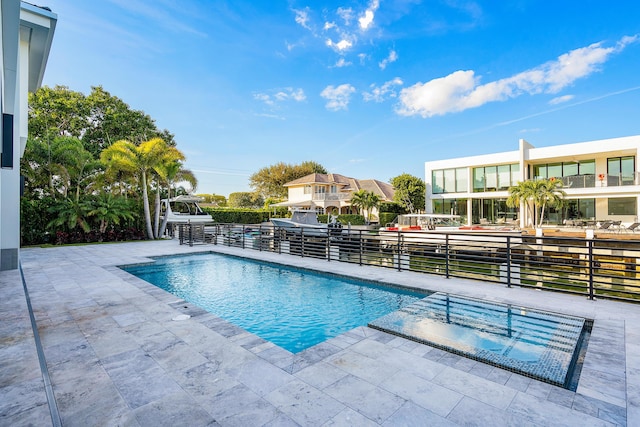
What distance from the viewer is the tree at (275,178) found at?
41.7m

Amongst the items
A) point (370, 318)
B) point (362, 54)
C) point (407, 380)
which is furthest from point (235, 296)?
point (362, 54)

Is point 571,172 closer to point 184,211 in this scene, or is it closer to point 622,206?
point 622,206

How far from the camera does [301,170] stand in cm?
4234

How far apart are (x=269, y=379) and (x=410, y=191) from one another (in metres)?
27.0

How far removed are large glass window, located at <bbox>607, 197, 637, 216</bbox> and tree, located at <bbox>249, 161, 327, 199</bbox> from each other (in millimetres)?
31203

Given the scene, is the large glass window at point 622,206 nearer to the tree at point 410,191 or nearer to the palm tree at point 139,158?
the tree at point 410,191

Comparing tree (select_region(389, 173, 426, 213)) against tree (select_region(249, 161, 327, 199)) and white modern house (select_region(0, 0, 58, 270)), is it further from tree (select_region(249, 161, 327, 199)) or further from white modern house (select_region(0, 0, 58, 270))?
white modern house (select_region(0, 0, 58, 270))

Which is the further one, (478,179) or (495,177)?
(478,179)

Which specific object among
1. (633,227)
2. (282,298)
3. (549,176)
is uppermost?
(549,176)

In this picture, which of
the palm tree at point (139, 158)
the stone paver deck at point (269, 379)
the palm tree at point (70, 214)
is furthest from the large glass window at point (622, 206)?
the palm tree at point (70, 214)

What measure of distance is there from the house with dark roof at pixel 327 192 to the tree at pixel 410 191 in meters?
2.77

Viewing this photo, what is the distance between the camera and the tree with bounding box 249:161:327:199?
41688 millimetres

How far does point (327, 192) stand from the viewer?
3394cm

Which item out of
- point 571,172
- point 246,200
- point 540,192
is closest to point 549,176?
point 571,172
